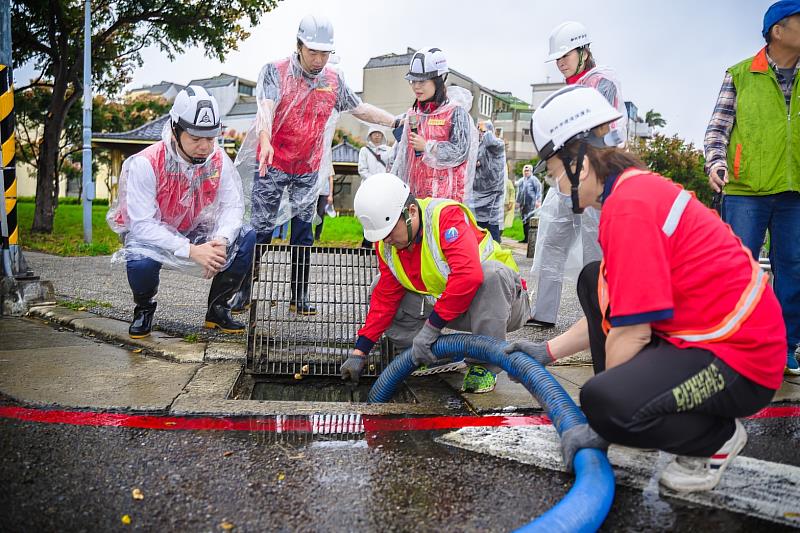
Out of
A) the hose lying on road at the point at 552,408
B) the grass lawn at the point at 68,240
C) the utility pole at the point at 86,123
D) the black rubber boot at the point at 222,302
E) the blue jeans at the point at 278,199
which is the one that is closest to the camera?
the hose lying on road at the point at 552,408

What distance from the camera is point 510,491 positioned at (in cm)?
213

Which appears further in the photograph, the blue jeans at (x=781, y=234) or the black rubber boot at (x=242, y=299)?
the black rubber boot at (x=242, y=299)

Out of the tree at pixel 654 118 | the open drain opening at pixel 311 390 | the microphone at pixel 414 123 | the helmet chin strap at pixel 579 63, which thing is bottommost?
the open drain opening at pixel 311 390

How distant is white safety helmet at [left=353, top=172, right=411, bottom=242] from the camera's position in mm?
3029

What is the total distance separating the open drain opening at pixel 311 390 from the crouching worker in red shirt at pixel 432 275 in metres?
0.24

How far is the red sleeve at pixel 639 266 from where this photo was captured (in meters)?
1.88

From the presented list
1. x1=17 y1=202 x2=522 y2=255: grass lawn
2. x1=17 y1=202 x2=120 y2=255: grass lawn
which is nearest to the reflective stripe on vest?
x1=17 y1=202 x2=120 y2=255: grass lawn

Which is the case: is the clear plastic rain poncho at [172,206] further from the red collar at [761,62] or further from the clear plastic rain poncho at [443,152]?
the red collar at [761,62]

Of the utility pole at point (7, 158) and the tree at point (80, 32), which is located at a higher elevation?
the tree at point (80, 32)

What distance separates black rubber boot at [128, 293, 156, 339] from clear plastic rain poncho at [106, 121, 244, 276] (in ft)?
0.82

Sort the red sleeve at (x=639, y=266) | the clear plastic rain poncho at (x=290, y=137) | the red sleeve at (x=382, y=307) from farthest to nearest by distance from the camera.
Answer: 1. the clear plastic rain poncho at (x=290, y=137)
2. the red sleeve at (x=382, y=307)
3. the red sleeve at (x=639, y=266)

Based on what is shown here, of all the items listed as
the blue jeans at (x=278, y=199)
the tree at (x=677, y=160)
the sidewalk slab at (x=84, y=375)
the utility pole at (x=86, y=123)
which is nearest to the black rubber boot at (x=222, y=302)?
the blue jeans at (x=278, y=199)

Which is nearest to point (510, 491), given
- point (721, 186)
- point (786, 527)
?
point (786, 527)

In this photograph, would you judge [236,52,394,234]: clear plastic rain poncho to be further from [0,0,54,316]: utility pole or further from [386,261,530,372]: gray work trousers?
[0,0,54,316]: utility pole
